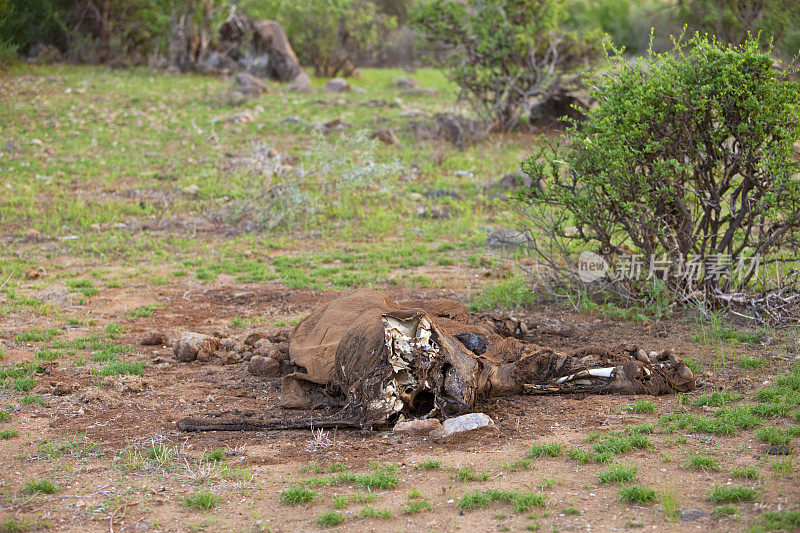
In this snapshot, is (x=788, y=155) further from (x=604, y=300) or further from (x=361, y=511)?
(x=361, y=511)

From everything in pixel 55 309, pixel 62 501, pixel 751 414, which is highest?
pixel 751 414

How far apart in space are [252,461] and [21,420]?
1.57 meters

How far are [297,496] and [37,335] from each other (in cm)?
354

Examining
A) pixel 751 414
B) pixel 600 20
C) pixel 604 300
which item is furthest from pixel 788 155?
pixel 600 20

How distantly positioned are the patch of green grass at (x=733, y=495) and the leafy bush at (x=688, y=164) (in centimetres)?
289

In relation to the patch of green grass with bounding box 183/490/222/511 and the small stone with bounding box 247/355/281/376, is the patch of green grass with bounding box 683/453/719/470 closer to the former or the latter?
the patch of green grass with bounding box 183/490/222/511

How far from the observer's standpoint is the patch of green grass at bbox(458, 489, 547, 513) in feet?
11.4

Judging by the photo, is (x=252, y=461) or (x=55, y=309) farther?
(x=55, y=309)

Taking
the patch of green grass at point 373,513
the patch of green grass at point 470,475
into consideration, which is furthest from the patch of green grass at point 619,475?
the patch of green grass at point 373,513

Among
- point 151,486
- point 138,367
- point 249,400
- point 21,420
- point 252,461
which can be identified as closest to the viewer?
point 151,486

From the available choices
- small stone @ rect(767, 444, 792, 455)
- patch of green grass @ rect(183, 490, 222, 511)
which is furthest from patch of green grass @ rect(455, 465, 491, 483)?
small stone @ rect(767, 444, 792, 455)

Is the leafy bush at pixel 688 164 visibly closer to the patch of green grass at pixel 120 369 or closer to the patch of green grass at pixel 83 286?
the patch of green grass at pixel 120 369

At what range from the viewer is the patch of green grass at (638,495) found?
3.47 metres

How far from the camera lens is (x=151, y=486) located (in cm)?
379
